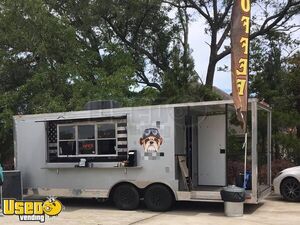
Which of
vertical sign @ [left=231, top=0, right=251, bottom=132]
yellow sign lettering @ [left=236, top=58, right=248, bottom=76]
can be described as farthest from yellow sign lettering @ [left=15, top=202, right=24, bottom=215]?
yellow sign lettering @ [left=236, top=58, right=248, bottom=76]

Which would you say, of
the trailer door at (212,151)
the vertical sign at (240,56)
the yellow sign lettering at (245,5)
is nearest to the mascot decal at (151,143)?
the trailer door at (212,151)

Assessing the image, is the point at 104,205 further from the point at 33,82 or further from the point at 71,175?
the point at 33,82

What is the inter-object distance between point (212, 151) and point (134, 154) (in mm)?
2327

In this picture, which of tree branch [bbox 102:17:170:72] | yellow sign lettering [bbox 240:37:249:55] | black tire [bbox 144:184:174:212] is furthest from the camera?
tree branch [bbox 102:17:170:72]

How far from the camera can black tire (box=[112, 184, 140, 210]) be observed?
Answer: 12820 millimetres

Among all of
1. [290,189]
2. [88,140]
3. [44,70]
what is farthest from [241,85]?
[44,70]

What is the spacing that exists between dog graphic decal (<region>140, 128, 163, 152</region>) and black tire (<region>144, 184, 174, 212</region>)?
0.94 meters

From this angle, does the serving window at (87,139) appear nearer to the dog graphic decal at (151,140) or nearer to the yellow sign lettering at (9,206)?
the dog graphic decal at (151,140)

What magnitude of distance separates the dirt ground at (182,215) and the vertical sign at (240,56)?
7.24 ft

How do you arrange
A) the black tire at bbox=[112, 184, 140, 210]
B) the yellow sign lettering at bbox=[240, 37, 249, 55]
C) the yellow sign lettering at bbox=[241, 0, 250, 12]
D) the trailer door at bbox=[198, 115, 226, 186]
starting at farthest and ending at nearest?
the trailer door at bbox=[198, 115, 226, 186], the black tire at bbox=[112, 184, 140, 210], the yellow sign lettering at bbox=[241, 0, 250, 12], the yellow sign lettering at bbox=[240, 37, 249, 55]

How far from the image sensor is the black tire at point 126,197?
12.8 meters

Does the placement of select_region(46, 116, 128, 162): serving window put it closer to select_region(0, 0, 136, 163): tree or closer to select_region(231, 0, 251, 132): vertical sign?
select_region(231, 0, 251, 132): vertical sign

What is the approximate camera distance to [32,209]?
33.8ft

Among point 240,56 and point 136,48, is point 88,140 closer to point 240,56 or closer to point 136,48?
point 240,56
